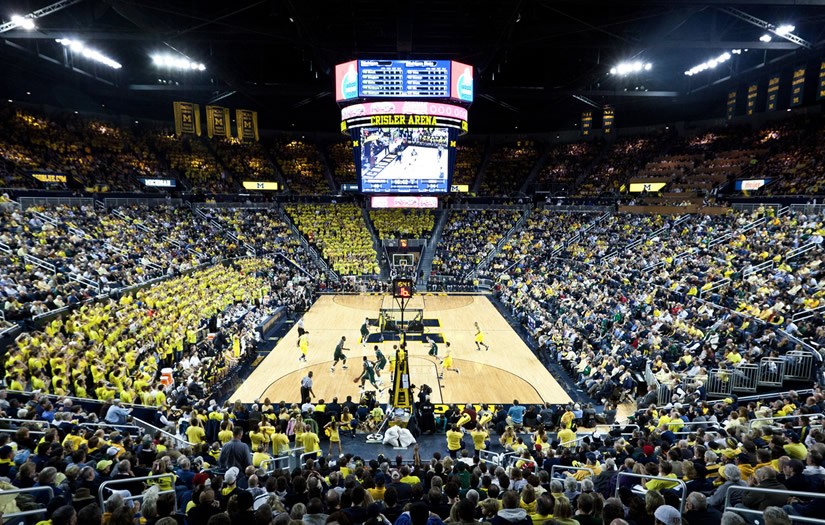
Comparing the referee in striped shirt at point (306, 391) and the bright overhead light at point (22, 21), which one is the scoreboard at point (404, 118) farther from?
the referee in striped shirt at point (306, 391)

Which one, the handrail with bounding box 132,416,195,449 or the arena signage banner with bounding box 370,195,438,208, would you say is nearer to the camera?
the handrail with bounding box 132,416,195,449

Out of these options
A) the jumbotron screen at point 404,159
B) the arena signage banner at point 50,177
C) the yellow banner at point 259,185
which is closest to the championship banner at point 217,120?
the arena signage banner at point 50,177

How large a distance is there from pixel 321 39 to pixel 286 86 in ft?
26.2

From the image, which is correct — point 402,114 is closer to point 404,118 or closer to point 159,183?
point 404,118

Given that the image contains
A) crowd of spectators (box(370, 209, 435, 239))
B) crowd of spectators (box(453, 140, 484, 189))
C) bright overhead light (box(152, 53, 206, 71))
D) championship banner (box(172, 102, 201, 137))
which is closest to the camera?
bright overhead light (box(152, 53, 206, 71))

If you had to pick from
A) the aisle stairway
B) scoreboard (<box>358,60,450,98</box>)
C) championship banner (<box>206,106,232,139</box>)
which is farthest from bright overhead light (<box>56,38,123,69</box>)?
the aisle stairway

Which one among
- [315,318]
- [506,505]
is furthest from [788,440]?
[315,318]

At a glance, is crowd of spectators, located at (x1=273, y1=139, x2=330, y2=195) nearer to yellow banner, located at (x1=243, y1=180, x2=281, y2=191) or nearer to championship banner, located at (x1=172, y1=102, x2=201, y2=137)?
yellow banner, located at (x1=243, y1=180, x2=281, y2=191)

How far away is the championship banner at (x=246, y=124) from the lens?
32.5m

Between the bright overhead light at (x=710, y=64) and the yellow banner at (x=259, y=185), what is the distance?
112ft

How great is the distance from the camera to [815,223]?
66.8 feet

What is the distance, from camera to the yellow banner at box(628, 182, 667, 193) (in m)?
35.2

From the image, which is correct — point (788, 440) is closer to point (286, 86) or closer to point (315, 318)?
point (315, 318)

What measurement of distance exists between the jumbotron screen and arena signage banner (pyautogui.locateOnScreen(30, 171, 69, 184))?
20250mm
